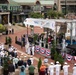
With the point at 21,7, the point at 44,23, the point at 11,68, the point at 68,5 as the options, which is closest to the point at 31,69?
the point at 11,68

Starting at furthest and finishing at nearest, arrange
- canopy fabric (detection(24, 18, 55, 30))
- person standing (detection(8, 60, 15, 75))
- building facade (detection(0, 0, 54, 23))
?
1. building facade (detection(0, 0, 54, 23))
2. canopy fabric (detection(24, 18, 55, 30))
3. person standing (detection(8, 60, 15, 75))

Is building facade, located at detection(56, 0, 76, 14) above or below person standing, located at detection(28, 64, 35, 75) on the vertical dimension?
above

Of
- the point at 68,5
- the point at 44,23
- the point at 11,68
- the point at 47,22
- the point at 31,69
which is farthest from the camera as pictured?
the point at 68,5

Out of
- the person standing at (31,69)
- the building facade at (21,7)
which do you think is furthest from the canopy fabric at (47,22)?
the building facade at (21,7)

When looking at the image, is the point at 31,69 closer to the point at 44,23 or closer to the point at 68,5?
the point at 44,23

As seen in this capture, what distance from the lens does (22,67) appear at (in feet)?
71.0

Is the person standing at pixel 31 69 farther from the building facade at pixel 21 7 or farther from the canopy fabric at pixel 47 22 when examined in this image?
the building facade at pixel 21 7

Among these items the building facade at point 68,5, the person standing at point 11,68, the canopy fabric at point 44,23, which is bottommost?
the person standing at point 11,68

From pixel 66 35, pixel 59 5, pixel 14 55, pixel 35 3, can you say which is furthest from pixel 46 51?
pixel 59 5

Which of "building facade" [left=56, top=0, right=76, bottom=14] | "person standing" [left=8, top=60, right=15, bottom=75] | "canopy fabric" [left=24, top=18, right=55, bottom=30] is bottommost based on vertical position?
"person standing" [left=8, top=60, right=15, bottom=75]

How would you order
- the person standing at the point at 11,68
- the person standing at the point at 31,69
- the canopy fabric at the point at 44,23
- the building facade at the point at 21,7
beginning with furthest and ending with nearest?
the building facade at the point at 21,7 < the canopy fabric at the point at 44,23 < the person standing at the point at 11,68 < the person standing at the point at 31,69

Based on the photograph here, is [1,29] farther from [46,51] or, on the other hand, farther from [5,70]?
[5,70]

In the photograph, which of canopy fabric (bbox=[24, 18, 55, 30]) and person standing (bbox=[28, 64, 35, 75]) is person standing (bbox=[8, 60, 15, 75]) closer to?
person standing (bbox=[28, 64, 35, 75])

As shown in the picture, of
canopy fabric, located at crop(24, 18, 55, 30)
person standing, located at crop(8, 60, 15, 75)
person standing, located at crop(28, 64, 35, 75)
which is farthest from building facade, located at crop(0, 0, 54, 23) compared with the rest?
person standing, located at crop(28, 64, 35, 75)
